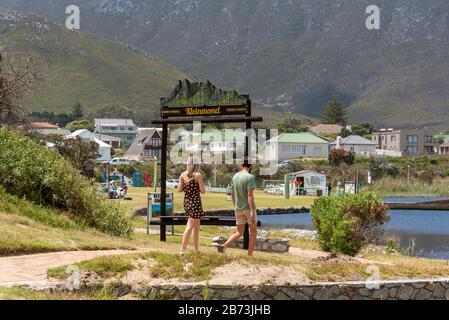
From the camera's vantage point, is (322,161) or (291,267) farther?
(322,161)

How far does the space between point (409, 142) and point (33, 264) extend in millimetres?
147250

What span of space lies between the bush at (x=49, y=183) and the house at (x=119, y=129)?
5194 inches

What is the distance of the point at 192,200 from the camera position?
14773mm

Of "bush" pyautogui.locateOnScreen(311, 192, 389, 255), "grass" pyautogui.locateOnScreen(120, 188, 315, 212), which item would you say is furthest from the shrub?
"bush" pyautogui.locateOnScreen(311, 192, 389, 255)

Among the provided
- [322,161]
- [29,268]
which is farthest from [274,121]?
[29,268]

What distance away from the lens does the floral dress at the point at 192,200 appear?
1474 cm

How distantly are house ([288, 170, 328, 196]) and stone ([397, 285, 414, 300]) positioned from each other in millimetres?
56728

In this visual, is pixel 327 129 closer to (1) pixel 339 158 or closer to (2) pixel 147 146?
(2) pixel 147 146

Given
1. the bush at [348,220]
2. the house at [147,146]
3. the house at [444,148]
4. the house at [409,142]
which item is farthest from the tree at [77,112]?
Result: the bush at [348,220]

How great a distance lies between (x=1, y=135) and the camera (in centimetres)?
2055

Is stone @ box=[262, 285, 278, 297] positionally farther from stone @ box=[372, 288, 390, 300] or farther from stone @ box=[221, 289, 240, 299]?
stone @ box=[372, 288, 390, 300]

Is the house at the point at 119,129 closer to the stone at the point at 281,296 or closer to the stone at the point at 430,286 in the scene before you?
the stone at the point at 430,286
